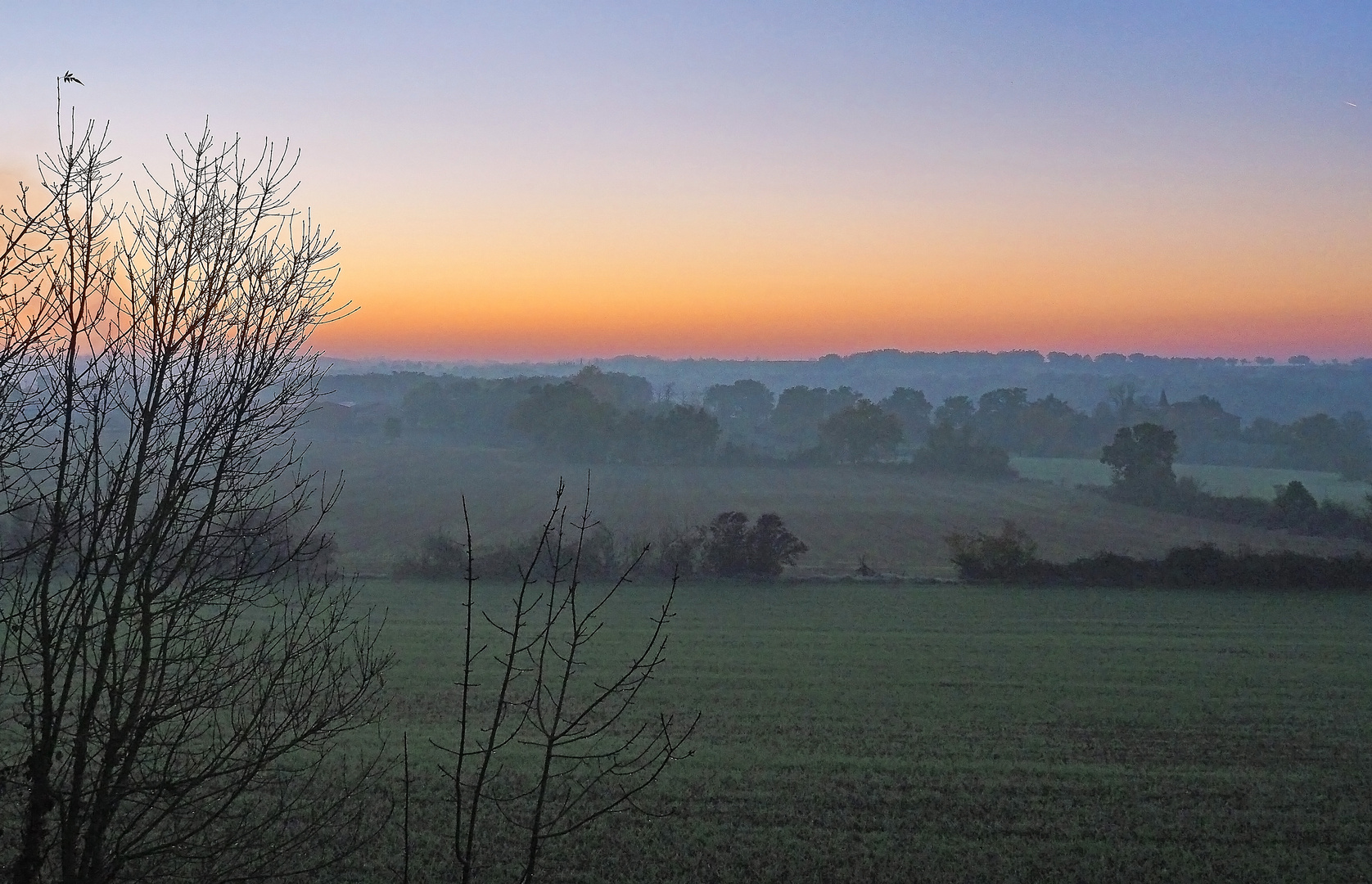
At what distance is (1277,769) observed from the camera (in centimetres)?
1467

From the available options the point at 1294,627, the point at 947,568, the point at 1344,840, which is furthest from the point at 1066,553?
the point at 1344,840

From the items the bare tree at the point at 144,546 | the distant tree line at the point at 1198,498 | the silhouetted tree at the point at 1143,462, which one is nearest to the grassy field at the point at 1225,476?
the distant tree line at the point at 1198,498

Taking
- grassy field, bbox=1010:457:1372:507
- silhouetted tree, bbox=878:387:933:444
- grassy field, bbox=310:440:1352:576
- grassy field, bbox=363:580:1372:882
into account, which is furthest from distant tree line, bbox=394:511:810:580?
silhouetted tree, bbox=878:387:933:444

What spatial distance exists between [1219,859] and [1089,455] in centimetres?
7899

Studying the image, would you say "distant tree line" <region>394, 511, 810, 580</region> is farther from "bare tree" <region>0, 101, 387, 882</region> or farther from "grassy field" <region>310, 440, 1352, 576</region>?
"bare tree" <region>0, 101, 387, 882</region>

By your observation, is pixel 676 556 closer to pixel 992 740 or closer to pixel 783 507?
pixel 783 507

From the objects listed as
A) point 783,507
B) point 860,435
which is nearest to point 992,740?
point 783,507

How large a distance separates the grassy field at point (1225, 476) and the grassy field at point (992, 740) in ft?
96.2

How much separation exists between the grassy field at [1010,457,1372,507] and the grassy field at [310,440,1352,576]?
4.54 meters

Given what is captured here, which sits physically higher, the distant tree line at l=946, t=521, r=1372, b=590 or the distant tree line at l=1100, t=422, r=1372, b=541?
the distant tree line at l=1100, t=422, r=1372, b=541

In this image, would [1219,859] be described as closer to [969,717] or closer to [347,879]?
[969,717]

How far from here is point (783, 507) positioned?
56.4 m

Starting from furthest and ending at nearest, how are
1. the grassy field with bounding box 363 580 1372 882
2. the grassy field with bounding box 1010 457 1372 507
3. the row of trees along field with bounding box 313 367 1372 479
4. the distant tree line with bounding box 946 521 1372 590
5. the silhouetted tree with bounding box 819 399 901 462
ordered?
the silhouetted tree with bounding box 819 399 901 462
the row of trees along field with bounding box 313 367 1372 479
the grassy field with bounding box 1010 457 1372 507
the distant tree line with bounding box 946 521 1372 590
the grassy field with bounding box 363 580 1372 882

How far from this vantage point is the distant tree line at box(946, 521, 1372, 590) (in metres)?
35.1
